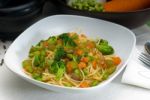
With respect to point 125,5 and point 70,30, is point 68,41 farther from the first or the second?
point 125,5

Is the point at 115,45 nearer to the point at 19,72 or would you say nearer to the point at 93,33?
the point at 93,33

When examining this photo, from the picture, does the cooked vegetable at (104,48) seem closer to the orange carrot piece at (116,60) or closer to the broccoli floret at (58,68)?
the orange carrot piece at (116,60)

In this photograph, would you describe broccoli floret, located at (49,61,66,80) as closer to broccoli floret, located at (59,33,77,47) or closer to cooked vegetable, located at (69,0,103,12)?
broccoli floret, located at (59,33,77,47)

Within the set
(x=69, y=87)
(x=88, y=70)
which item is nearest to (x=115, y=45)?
(x=88, y=70)

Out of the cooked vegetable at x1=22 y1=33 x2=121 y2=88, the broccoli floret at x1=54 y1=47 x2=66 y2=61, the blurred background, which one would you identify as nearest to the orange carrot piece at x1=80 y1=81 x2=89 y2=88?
the cooked vegetable at x1=22 y1=33 x2=121 y2=88

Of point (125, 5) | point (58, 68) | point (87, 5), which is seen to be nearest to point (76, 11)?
point (87, 5)
